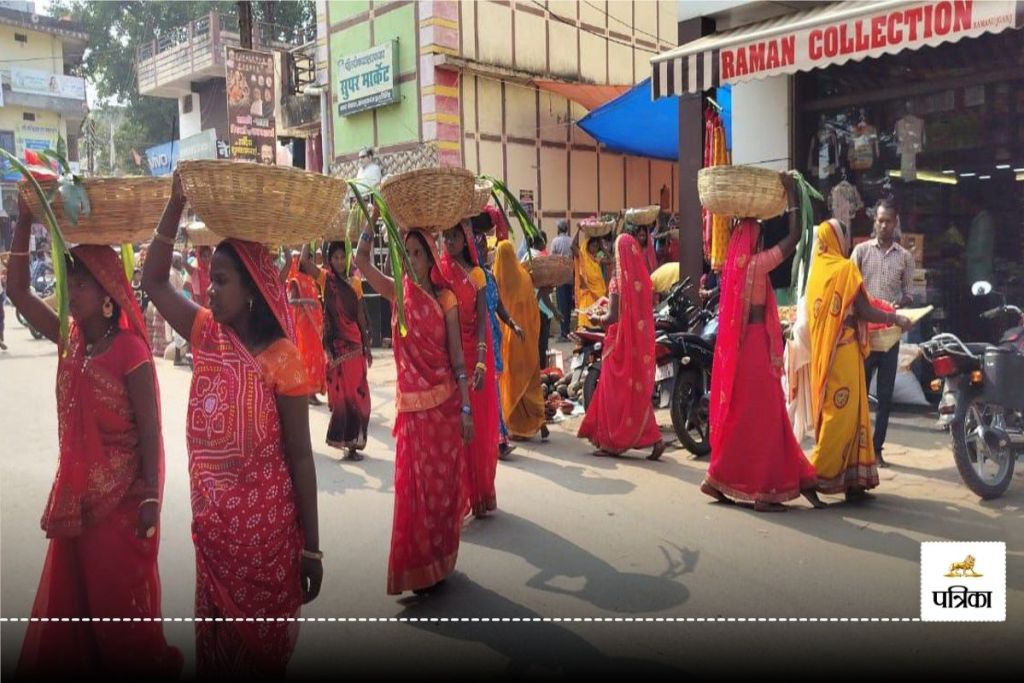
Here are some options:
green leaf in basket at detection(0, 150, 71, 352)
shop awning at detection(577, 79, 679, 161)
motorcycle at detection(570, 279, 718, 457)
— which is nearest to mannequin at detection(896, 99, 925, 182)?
motorcycle at detection(570, 279, 718, 457)

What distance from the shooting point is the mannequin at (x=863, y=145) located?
347 inches

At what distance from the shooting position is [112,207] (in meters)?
2.55

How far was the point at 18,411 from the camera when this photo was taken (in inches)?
302

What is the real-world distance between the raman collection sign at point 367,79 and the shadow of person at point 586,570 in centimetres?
1077

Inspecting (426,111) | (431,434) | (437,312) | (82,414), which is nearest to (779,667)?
(431,434)

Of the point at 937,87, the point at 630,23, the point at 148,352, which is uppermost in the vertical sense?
the point at 630,23

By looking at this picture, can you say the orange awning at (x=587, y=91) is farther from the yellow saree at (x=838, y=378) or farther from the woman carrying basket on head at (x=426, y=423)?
the woman carrying basket on head at (x=426, y=423)

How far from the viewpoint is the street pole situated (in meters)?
4.32

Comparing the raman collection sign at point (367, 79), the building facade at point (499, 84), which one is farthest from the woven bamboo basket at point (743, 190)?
the raman collection sign at point (367, 79)

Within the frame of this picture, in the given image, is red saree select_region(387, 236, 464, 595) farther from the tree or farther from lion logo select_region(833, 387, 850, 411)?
lion logo select_region(833, 387, 850, 411)

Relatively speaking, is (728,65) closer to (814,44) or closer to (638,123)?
(814,44)

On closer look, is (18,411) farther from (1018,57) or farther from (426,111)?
(1018,57)

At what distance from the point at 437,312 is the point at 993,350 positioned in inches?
140

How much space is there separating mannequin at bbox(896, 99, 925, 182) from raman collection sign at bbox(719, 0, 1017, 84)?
1.85 m
